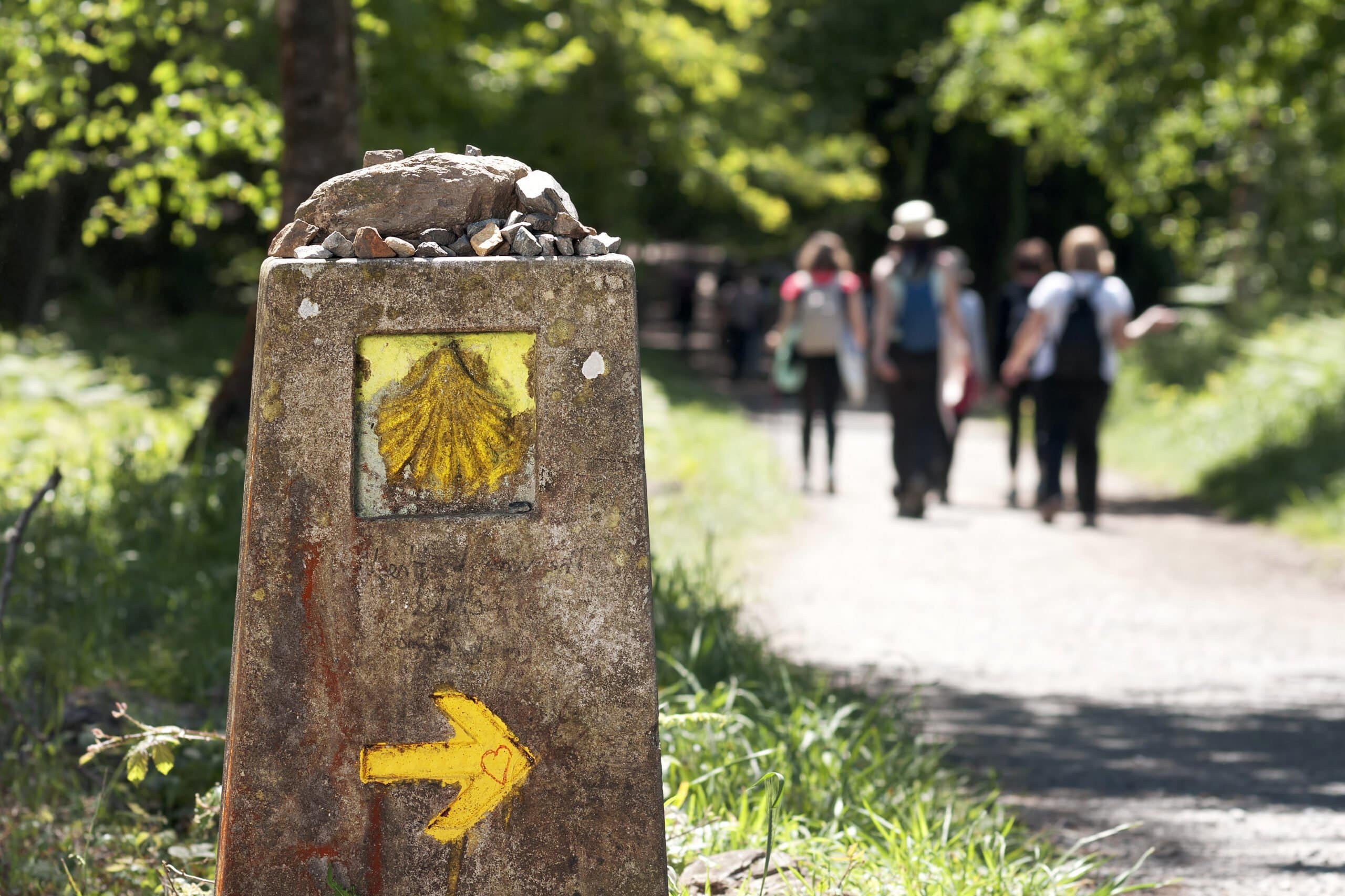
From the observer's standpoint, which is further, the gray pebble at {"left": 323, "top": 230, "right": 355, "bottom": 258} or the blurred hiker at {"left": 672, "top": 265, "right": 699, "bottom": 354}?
the blurred hiker at {"left": 672, "top": 265, "right": 699, "bottom": 354}

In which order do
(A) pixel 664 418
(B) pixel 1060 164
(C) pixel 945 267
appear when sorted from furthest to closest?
(B) pixel 1060 164 < (A) pixel 664 418 < (C) pixel 945 267

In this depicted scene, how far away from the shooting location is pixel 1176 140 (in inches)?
643

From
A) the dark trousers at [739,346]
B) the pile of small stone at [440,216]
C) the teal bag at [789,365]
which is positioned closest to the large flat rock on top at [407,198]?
the pile of small stone at [440,216]

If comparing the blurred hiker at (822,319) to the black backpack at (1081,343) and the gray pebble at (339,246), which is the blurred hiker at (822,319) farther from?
the gray pebble at (339,246)

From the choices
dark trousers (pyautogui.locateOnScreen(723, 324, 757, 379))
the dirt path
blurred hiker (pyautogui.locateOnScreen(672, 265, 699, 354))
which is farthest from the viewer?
blurred hiker (pyautogui.locateOnScreen(672, 265, 699, 354))

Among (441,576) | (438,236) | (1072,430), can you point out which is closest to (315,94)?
(438,236)

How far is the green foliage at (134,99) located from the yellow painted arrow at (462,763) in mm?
6157

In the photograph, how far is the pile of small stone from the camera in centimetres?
292

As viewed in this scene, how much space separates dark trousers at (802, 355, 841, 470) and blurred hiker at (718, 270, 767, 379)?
16.9 metres

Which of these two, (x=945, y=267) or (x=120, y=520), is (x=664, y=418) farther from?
(x=120, y=520)

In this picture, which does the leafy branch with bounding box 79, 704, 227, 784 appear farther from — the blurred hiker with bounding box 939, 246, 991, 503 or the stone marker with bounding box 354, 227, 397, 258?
the blurred hiker with bounding box 939, 246, 991, 503

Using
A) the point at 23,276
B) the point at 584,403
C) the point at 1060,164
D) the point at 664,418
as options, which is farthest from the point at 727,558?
the point at 1060,164

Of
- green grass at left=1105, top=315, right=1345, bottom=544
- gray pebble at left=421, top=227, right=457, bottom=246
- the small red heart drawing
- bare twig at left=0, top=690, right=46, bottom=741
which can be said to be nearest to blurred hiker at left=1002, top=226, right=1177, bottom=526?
green grass at left=1105, top=315, right=1345, bottom=544

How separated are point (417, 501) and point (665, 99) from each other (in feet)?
61.0
